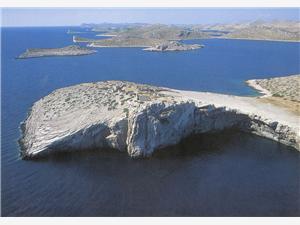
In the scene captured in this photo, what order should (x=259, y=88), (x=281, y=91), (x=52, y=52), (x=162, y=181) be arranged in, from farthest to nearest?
(x=52, y=52), (x=259, y=88), (x=281, y=91), (x=162, y=181)

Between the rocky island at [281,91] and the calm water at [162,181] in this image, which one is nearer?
the calm water at [162,181]

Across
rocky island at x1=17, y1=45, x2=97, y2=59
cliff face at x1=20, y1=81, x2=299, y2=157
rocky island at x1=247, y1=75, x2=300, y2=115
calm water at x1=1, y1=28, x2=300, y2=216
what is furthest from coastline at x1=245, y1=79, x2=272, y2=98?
rocky island at x1=17, y1=45, x2=97, y2=59

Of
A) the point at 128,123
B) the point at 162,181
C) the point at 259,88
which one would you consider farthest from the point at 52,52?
the point at 162,181

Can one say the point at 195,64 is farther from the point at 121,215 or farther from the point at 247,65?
the point at 121,215

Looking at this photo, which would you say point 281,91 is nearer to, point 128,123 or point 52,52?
point 128,123

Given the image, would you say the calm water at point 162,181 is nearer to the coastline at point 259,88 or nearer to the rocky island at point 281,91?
the rocky island at point 281,91

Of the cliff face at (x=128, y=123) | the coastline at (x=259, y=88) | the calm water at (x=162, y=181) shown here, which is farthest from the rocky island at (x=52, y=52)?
the cliff face at (x=128, y=123)

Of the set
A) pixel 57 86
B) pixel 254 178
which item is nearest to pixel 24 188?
pixel 254 178

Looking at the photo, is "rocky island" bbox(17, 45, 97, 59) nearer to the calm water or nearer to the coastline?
the coastline
